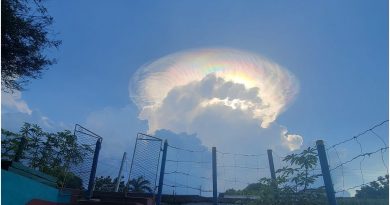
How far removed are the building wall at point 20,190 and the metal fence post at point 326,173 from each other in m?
6.62

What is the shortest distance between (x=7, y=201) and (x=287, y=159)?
20.9ft

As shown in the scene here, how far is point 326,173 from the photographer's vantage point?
716 cm

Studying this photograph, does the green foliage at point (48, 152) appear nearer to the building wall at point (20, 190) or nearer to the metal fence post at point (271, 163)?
the building wall at point (20, 190)

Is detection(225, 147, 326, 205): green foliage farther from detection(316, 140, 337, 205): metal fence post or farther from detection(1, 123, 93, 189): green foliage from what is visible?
detection(1, 123, 93, 189): green foliage

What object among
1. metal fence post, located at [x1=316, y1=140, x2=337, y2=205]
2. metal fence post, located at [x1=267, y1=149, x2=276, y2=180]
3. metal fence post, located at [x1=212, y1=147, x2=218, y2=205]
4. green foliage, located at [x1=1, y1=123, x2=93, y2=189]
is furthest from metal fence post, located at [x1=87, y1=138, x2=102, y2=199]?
metal fence post, located at [x1=316, y1=140, x2=337, y2=205]

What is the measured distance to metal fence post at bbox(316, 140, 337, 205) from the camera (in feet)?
22.9

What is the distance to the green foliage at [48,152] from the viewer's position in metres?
9.45

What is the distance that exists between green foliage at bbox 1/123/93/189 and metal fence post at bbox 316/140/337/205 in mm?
6555

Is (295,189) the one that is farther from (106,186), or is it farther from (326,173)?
(106,186)

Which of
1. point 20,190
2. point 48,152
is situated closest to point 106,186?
point 48,152

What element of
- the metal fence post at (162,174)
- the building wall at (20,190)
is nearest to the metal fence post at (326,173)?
the metal fence post at (162,174)

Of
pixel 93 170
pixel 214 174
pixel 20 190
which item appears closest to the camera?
pixel 20 190

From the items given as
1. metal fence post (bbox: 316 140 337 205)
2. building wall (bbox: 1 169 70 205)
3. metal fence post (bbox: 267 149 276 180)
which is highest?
metal fence post (bbox: 267 149 276 180)

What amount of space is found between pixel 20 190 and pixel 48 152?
430cm
